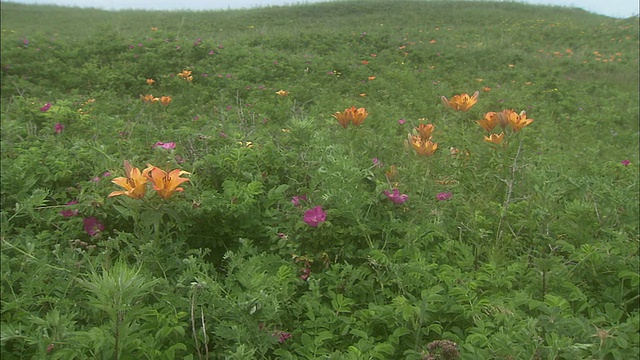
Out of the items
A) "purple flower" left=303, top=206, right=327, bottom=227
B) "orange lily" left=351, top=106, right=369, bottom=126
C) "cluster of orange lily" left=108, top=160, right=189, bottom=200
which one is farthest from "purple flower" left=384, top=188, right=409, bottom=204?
"cluster of orange lily" left=108, top=160, right=189, bottom=200

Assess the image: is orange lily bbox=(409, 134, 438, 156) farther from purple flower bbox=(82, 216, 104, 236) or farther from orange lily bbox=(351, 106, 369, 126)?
purple flower bbox=(82, 216, 104, 236)

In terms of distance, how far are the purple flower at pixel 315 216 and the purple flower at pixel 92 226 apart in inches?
33.4

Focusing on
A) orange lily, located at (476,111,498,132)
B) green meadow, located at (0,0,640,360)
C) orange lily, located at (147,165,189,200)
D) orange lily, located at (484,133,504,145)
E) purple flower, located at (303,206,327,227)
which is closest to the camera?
green meadow, located at (0,0,640,360)

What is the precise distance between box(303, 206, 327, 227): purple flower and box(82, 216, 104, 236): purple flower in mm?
848

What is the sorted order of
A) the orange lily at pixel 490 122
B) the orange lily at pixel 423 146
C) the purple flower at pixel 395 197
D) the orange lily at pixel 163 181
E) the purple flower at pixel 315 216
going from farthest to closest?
the orange lily at pixel 490 122
the orange lily at pixel 423 146
the purple flower at pixel 395 197
the purple flower at pixel 315 216
the orange lily at pixel 163 181

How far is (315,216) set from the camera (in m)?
1.73

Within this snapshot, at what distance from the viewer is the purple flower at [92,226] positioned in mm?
1787

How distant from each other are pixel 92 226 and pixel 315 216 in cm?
92

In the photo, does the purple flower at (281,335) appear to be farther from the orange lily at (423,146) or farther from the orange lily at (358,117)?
the orange lily at (358,117)

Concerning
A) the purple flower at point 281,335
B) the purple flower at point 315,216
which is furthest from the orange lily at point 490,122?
the purple flower at point 281,335

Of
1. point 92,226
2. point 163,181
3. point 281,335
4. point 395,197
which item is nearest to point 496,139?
point 395,197

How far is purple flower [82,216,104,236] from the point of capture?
5.86 feet

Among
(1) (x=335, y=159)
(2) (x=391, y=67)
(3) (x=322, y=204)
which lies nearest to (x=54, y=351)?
(3) (x=322, y=204)

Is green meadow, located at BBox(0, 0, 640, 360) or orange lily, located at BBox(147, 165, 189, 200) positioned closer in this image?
green meadow, located at BBox(0, 0, 640, 360)
